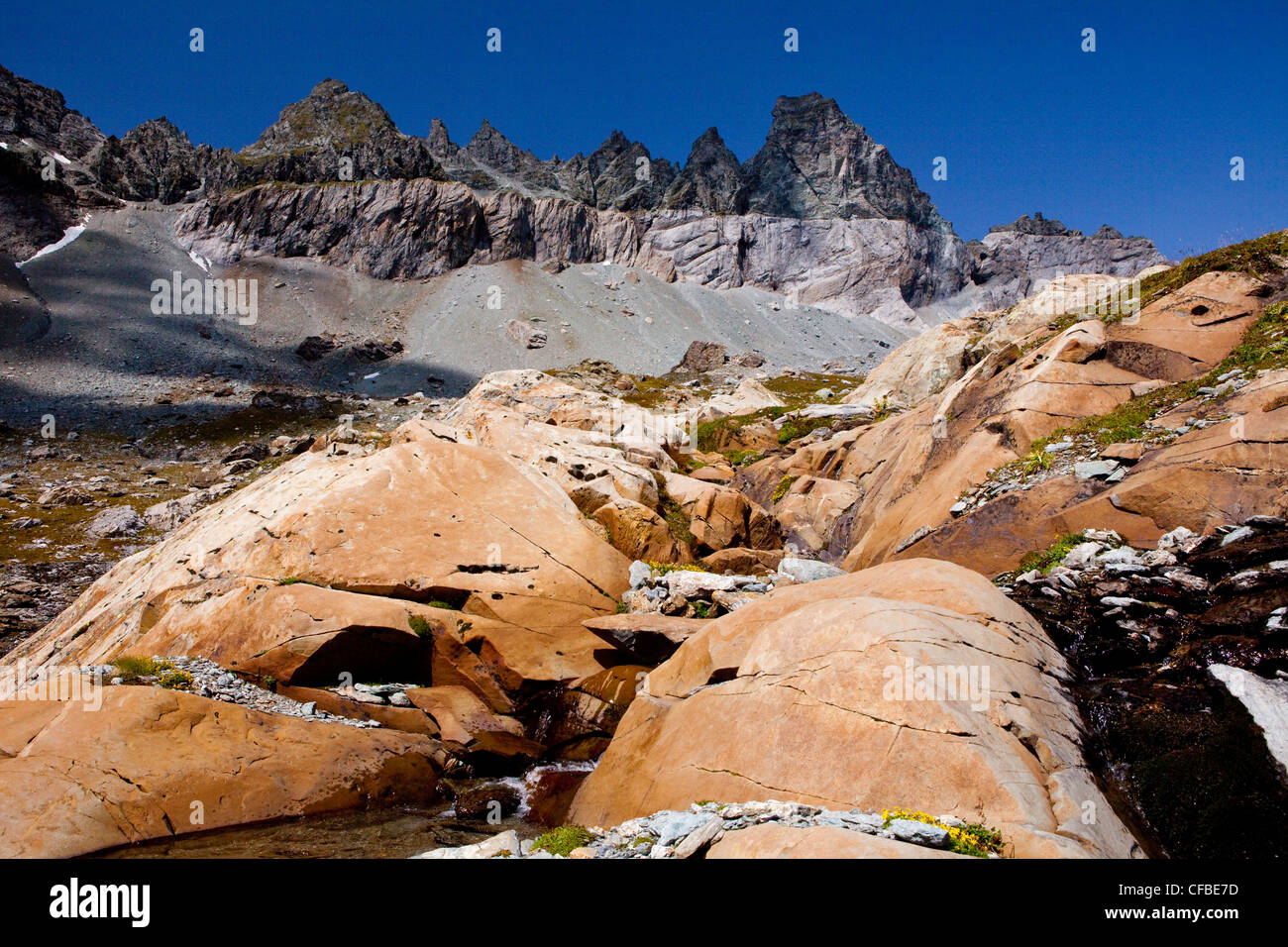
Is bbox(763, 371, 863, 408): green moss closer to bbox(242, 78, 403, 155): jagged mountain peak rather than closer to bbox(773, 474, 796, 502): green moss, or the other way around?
bbox(773, 474, 796, 502): green moss

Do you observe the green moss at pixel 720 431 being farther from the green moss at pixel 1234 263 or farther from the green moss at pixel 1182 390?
the green moss at pixel 1182 390

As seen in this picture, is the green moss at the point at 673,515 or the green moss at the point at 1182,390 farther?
the green moss at the point at 673,515

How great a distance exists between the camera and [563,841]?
312 inches

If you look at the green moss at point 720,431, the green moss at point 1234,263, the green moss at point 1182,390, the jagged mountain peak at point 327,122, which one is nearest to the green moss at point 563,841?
the green moss at point 1182,390

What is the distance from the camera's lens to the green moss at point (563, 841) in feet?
25.5

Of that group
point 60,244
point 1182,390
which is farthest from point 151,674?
point 60,244

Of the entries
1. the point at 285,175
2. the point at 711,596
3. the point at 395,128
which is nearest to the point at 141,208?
the point at 285,175

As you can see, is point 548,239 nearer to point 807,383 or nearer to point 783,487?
point 807,383

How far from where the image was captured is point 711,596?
1886cm

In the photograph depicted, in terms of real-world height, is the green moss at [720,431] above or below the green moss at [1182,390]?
above

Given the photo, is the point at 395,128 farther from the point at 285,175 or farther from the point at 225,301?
the point at 225,301

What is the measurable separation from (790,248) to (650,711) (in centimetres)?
19689

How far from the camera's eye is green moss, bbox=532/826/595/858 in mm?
7785
